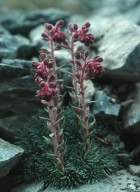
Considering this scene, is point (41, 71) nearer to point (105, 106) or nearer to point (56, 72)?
point (56, 72)

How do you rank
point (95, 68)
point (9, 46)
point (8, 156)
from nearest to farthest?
point (95, 68), point (8, 156), point (9, 46)

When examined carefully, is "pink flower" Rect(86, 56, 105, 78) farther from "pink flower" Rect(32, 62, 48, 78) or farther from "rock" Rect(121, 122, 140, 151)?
"rock" Rect(121, 122, 140, 151)

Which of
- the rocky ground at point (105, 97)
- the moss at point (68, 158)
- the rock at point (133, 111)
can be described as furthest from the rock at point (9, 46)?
the rock at point (133, 111)

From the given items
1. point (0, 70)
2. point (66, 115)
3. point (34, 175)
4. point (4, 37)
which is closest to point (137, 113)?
point (66, 115)

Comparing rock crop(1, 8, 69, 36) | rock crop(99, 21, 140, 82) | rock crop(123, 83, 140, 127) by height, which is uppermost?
rock crop(1, 8, 69, 36)

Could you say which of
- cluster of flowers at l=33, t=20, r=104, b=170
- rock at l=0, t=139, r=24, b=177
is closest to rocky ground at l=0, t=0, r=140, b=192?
rock at l=0, t=139, r=24, b=177

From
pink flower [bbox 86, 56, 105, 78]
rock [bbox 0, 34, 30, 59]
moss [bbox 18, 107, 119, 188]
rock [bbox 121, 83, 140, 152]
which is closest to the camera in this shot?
pink flower [bbox 86, 56, 105, 78]

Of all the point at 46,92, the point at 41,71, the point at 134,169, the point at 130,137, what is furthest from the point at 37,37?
the point at 134,169
